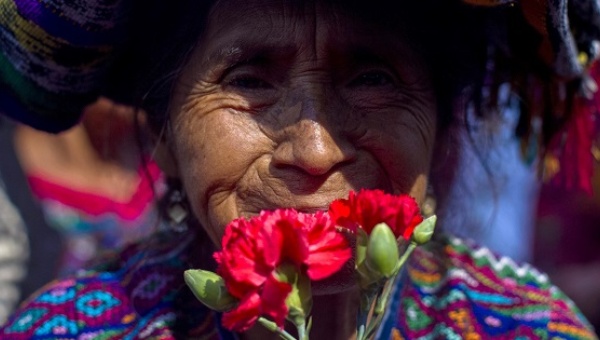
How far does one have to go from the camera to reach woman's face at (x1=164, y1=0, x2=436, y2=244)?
175 cm

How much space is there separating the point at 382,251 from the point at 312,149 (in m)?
0.46

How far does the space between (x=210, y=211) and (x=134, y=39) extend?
49 centimetres

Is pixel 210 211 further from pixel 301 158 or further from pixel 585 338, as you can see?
pixel 585 338

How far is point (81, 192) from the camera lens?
404 cm

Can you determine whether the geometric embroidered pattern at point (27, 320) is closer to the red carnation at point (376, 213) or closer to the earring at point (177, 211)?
the earring at point (177, 211)

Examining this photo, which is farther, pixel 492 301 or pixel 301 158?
pixel 492 301

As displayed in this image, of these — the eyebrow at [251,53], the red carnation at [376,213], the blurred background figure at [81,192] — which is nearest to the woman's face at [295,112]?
the eyebrow at [251,53]

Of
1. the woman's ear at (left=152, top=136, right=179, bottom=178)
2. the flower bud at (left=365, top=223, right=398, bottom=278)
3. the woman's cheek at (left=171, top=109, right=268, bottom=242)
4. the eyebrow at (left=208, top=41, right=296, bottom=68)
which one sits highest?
the eyebrow at (left=208, top=41, right=296, bottom=68)

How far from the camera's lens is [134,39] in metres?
2.12

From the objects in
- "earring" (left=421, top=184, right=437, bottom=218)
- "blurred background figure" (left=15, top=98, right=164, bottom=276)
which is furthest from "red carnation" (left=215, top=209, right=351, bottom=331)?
"blurred background figure" (left=15, top=98, right=164, bottom=276)

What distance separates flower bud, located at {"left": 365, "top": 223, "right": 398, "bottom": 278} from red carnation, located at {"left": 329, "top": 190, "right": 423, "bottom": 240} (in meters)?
0.06

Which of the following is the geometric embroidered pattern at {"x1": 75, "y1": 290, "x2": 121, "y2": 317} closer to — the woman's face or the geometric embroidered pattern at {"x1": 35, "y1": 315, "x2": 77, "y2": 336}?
the geometric embroidered pattern at {"x1": 35, "y1": 315, "x2": 77, "y2": 336}

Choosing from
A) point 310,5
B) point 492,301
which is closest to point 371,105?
point 310,5

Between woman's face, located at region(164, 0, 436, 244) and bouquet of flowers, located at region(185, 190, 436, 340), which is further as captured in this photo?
woman's face, located at region(164, 0, 436, 244)
